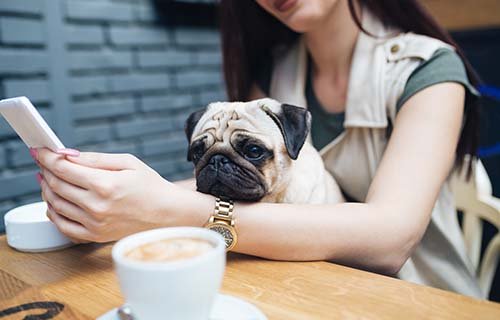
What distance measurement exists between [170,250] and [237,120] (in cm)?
46

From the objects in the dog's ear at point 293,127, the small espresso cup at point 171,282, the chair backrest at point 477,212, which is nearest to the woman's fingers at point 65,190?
the small espresso cup at point 171,282

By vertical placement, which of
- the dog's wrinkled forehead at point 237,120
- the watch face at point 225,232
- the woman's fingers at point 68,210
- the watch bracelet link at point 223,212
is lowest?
the watch face at point 225,232

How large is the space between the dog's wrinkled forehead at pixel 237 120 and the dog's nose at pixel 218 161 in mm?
49

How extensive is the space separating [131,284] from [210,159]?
43cm

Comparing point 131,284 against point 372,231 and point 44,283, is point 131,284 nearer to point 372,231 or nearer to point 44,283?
point 44,283

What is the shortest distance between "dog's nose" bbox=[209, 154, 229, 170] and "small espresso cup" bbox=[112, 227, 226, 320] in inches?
13.5

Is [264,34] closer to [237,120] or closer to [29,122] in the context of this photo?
[237,120]

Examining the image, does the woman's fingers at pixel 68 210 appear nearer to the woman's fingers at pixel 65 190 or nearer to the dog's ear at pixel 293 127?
the woman's fingers at pixel 65 190

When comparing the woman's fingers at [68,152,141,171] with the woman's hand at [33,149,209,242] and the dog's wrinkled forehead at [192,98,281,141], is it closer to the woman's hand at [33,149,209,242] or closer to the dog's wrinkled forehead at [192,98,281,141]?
the woman's hand at [33,149,209,242]

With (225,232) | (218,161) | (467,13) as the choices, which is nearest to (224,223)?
(225,232)

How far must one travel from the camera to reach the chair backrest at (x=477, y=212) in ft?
3.97

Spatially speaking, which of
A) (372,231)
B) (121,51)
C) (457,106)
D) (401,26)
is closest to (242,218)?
(372,231)

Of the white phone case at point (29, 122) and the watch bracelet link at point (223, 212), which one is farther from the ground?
the white phone case at point (29, 122)

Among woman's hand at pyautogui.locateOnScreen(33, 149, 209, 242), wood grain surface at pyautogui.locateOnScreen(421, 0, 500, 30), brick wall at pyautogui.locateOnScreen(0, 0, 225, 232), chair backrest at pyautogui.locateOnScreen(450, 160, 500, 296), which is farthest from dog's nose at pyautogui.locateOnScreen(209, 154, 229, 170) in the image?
wood grain surface at pyautogui.locateOnScreen(421, 0, 500, 30)
